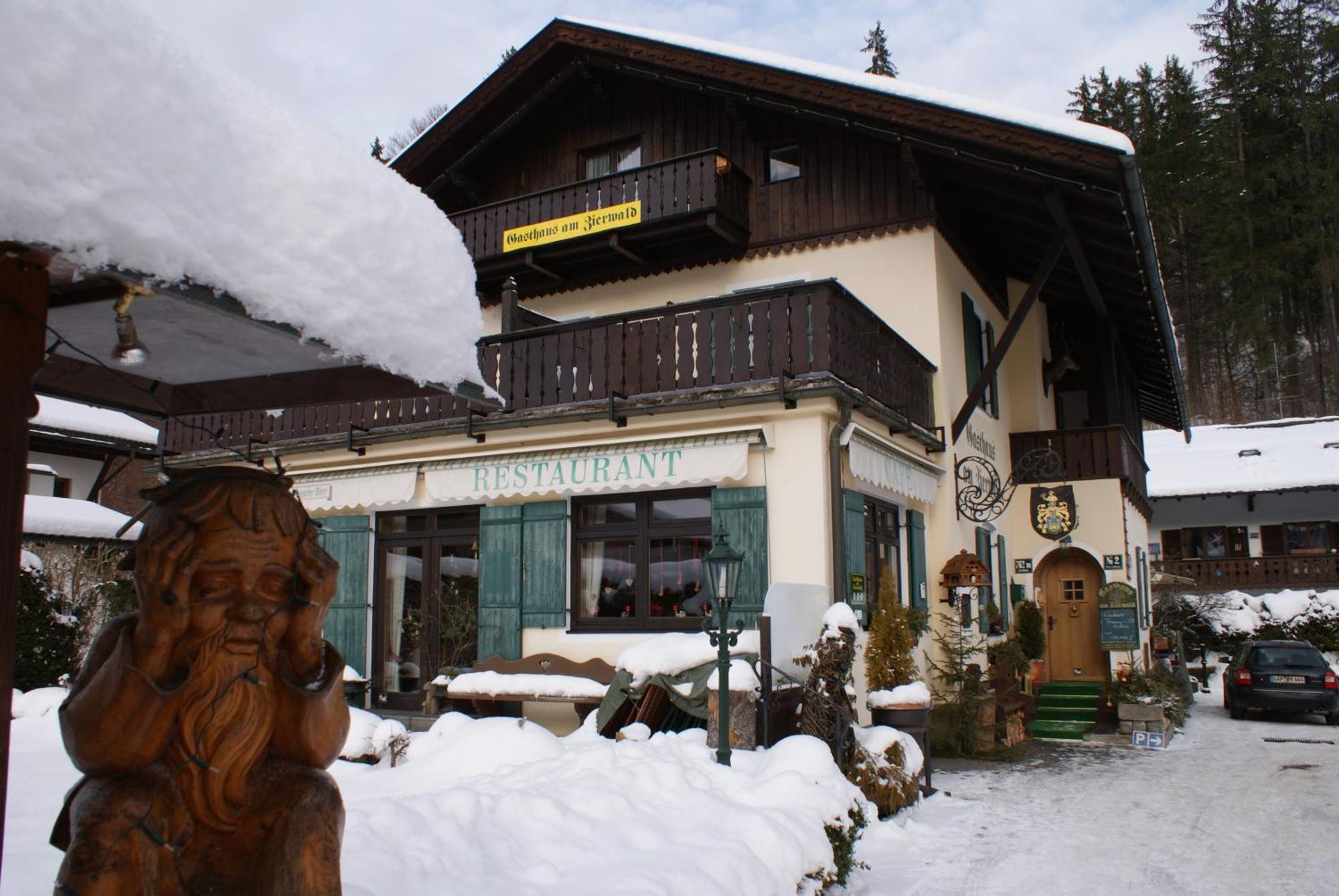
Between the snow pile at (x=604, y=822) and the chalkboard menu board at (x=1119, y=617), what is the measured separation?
9.82 metres

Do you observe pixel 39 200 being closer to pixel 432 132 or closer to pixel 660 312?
pixel 660 312

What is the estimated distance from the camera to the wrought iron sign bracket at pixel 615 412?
10.4 metres

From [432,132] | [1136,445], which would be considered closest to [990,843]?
[432,132]

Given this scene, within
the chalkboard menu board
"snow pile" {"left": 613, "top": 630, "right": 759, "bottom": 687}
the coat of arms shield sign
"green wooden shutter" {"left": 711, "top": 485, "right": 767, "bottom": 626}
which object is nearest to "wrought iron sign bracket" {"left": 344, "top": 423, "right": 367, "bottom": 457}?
"green wooden shutter" {"left": 711, "top": 485, "right": 767, "bottom": 626}

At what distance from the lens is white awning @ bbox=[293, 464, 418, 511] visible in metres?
11.9

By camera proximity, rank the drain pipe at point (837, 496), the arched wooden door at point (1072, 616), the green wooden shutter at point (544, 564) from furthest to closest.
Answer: the arched wooden door at point (1072, 616), the green wooden shutter at point (544, 564), the drain pipe at point (837, 496)

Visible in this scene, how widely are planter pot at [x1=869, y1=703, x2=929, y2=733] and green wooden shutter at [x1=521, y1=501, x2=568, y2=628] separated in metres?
3.57

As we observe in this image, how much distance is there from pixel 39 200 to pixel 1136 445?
22.5 meters

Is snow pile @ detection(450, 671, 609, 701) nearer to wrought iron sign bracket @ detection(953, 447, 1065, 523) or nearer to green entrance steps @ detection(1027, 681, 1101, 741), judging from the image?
wrought iron sign bracket @ detection(953, 447, 1065, 523)

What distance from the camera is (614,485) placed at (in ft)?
33.8

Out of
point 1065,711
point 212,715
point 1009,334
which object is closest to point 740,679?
point 212,715

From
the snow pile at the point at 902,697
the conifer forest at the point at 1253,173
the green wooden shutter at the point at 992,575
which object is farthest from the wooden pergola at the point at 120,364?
the conifer forest at the point at 1253,173

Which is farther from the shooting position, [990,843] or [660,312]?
[660,312]

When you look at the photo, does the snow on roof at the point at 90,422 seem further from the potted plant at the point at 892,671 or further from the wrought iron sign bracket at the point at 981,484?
the potted plant at the point at 892,671
